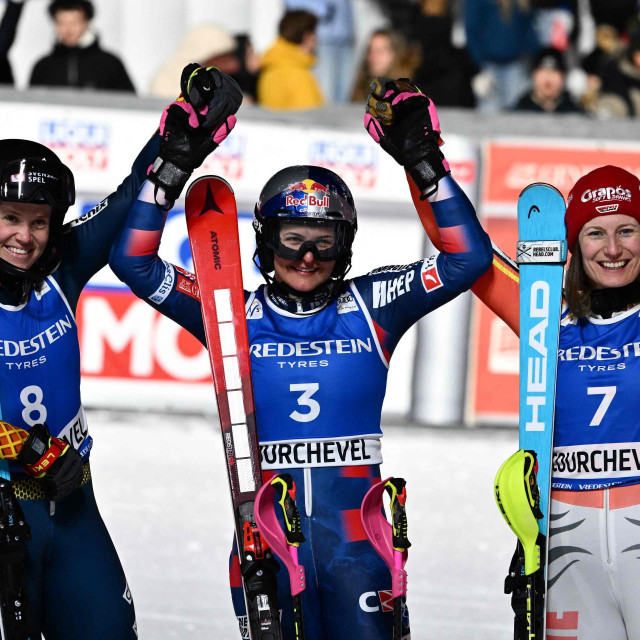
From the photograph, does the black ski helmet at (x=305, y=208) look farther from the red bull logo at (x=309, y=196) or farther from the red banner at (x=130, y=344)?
the red banner at (x=130, y=344)

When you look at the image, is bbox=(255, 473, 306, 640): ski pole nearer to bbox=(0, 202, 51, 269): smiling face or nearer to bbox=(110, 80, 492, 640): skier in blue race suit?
bbox=(110, 80, 492, 640): skier in blue race suit

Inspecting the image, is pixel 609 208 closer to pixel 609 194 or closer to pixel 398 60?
pixel 609 194

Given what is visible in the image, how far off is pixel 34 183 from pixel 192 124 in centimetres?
58

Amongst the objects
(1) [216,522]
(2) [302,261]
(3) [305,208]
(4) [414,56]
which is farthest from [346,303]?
(4) [414,56]

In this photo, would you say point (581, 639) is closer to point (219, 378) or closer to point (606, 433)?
point (606, 433)

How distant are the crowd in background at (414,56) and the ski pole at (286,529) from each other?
211 inches

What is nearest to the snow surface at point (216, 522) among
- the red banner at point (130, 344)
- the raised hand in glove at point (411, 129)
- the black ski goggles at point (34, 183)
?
the red banner at point (130, 344)

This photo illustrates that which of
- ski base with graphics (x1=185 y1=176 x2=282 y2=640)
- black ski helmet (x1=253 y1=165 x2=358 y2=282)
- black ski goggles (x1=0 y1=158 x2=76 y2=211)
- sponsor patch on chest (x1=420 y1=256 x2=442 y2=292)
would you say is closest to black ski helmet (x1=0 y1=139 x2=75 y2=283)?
black ski goggles (x1=0 y1=158 x2=76 y2=211)

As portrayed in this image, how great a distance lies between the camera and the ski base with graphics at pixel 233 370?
4.30 m

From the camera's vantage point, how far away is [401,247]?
881 cm

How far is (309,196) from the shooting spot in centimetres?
453

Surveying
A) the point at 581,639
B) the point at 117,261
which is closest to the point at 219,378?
the point at 117,261

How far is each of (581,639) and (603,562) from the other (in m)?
0.25

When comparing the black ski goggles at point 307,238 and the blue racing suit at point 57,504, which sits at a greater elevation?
the black ski goggles at point 307,238
